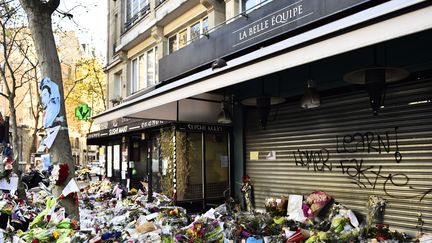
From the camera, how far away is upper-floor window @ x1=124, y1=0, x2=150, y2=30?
58.4ft

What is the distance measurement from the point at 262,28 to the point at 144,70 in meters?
10.1

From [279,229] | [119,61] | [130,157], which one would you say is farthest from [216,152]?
[119,61]

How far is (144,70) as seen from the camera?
1772 centimetres

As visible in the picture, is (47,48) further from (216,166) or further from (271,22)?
(216,166)

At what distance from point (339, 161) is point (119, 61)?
1480 cm

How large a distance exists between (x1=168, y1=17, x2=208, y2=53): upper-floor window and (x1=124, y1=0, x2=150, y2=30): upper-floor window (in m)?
2.76

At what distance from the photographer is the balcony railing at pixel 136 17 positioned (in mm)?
17442

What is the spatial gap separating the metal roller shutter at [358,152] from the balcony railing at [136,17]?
33.7 feet

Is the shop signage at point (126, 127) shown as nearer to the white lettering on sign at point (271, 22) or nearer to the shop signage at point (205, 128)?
the shop signage at point (205, 128)

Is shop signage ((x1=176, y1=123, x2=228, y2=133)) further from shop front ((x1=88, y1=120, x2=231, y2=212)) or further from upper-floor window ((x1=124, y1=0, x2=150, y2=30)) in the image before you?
upper-floor window ((x1=124, y1=0, x2=150, y2=30))

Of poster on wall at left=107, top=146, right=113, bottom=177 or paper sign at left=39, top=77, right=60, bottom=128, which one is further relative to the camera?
poster on wall at left=107, top=146, right=113, bottom=177

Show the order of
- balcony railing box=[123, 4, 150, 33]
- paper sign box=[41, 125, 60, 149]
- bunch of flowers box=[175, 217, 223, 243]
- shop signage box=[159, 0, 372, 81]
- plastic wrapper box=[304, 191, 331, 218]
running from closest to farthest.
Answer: bunch of flowers box=[175, 217, 223, 243] → paper sign box=[41, 125, 60, 149] → shop signage box=[159, 0, 372, 81] → plastic wrapper box=[304, 191, 331, 218] → balcony railing box=[123, 4, 150, 33]

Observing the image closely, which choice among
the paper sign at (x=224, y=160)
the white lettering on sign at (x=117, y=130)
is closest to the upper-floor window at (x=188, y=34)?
the white lettering on sign at (x=117, y=130)

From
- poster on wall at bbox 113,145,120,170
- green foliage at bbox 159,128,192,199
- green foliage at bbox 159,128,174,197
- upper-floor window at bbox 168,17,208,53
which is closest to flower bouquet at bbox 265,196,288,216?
green foliage at bbox 159,128,192,199
